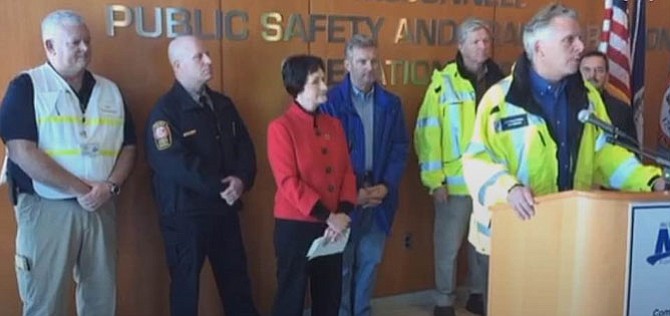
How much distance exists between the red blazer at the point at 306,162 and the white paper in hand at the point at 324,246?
0.11 m

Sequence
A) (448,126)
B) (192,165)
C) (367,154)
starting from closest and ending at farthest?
(192,165) < (367,154) < (448,126)

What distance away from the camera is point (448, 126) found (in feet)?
13.3

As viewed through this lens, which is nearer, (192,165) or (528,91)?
(528,91)

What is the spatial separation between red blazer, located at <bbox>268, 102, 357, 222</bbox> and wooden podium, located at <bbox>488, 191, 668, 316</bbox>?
42.2 inches

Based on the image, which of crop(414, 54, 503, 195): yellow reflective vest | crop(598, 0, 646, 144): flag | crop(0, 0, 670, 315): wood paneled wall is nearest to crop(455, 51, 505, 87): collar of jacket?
crop(414, 54, 503, 195): yellow reflective vest

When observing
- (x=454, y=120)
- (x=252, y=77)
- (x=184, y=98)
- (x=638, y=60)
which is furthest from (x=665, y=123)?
(x=184, y=98)

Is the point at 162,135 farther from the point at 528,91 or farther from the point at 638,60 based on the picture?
the point at 638,60

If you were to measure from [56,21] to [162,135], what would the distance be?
2.27 ft

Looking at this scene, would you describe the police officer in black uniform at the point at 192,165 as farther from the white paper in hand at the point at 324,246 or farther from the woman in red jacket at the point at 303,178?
the white paper in hand at the point at 324,246

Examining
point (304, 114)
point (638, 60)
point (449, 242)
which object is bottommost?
point (449, 242)

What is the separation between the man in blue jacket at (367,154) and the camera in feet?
12.2

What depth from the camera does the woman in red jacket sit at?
313 cm

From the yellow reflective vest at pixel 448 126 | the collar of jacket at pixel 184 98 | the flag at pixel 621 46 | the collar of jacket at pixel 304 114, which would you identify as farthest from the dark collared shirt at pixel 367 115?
the flag at pixel 621 46

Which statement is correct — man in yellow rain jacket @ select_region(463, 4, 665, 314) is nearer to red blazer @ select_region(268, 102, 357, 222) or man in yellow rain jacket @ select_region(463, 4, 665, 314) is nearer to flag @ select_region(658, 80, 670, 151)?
red blazer @ select_region(268, 102, 357, 222)
